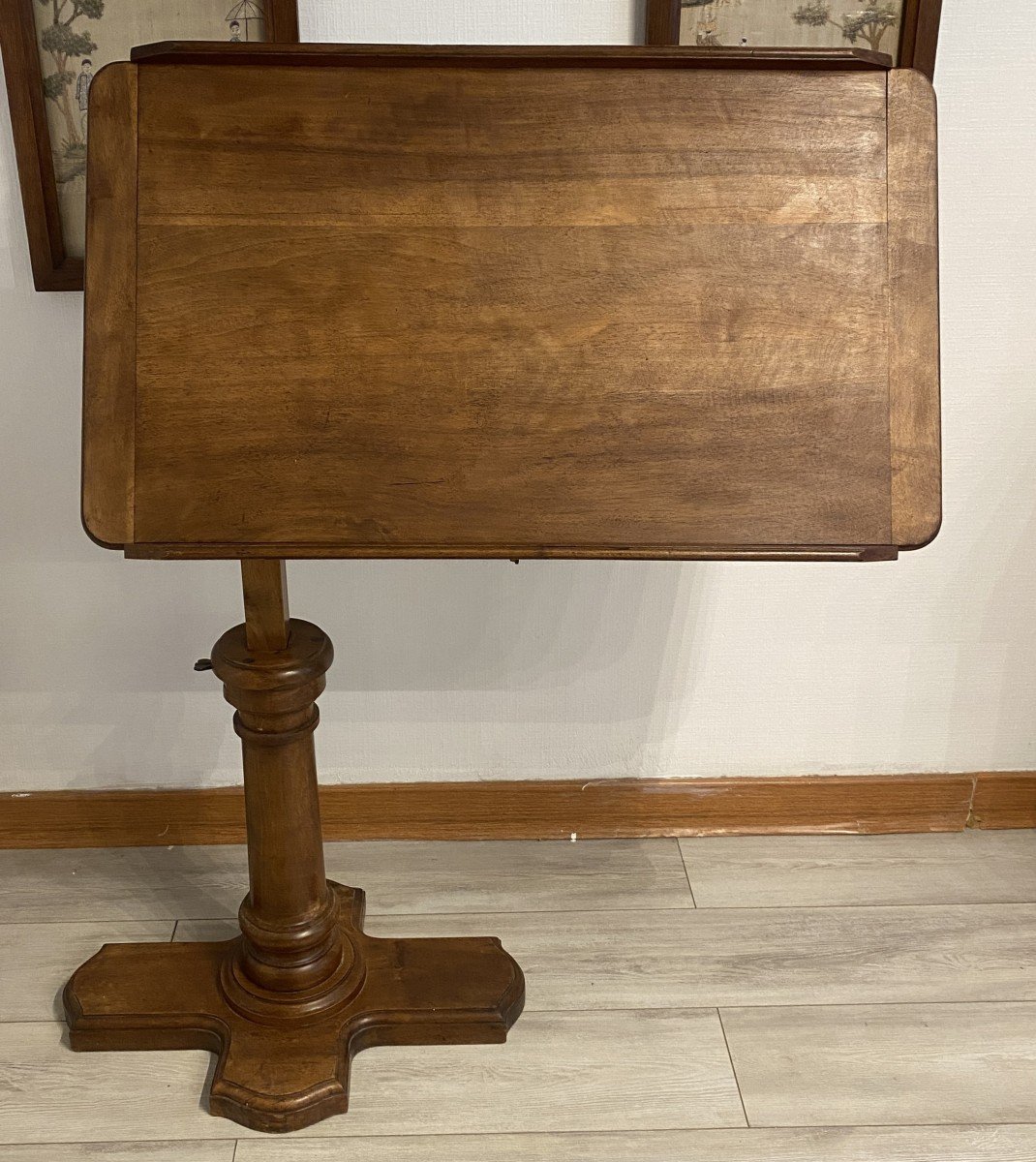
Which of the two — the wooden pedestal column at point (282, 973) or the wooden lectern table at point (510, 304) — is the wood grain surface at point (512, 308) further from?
the wooden pedestal column at point (282, 973)

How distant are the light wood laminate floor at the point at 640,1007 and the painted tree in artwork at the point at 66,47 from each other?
1257 millimetres

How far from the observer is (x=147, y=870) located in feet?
6.79

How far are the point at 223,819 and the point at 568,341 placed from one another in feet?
4.24

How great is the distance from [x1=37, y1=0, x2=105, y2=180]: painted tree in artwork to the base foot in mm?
1256

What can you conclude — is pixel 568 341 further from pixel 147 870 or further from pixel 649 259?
pixel 147 870

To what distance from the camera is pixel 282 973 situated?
5.40 feet

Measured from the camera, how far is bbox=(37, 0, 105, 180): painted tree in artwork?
168 cm

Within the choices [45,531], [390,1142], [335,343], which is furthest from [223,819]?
[335,343]

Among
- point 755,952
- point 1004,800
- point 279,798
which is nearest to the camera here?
point 279,798

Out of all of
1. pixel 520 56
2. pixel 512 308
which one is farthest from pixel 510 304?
pixel 520 56

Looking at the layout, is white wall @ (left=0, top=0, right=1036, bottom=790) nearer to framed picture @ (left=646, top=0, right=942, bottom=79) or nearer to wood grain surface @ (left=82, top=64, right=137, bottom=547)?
framed picture @ (left=646, top=0, right=942, bottom=79)

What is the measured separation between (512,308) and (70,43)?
0.94 meters

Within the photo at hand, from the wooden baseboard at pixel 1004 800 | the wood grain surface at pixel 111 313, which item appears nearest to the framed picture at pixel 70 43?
the wood grain surface at pixel 111 313

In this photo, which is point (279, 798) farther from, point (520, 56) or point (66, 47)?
point (66, 47)
